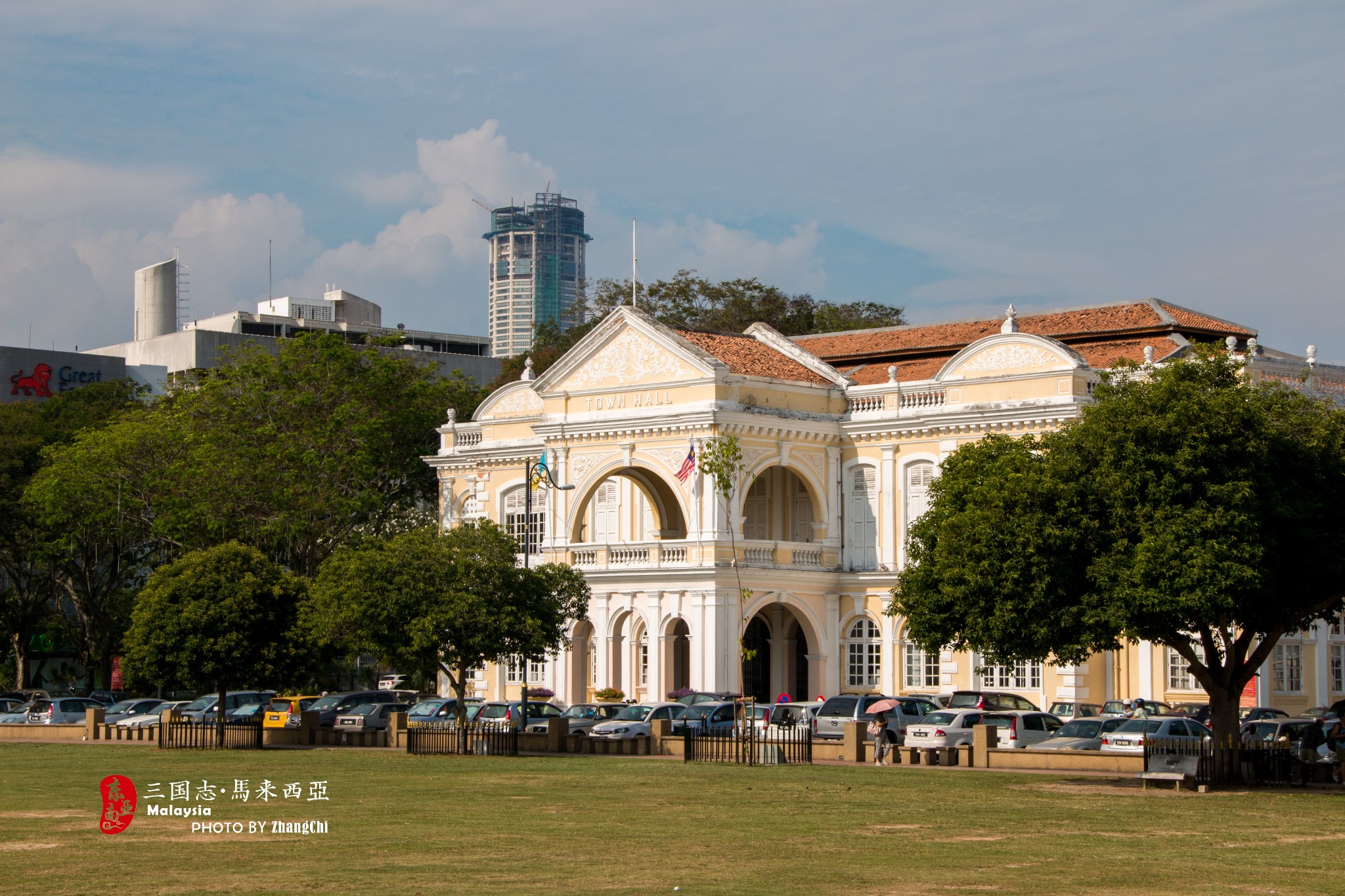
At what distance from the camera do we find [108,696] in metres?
60.8

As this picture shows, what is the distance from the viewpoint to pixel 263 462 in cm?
5991

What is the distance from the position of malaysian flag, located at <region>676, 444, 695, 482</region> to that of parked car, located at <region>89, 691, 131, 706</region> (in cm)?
1941

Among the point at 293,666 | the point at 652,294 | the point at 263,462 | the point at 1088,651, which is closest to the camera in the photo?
the point at 1088,651

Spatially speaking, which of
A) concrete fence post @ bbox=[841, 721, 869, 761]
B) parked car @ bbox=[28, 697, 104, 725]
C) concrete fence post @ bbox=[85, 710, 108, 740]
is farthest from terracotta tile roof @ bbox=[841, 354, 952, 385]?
parked car @ bbox=[28, 697, 104, 725]

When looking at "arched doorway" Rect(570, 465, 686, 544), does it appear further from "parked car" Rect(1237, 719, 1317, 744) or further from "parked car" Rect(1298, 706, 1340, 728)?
"parked car" Rect(1237, 719, 1317, 744)

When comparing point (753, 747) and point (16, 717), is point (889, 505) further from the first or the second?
point (16, 717)

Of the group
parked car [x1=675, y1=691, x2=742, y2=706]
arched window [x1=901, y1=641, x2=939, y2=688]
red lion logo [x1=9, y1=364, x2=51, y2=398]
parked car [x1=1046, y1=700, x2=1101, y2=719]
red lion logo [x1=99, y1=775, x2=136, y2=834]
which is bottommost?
red lion logo [x1=99, y1=775, x2=136, y2=834]

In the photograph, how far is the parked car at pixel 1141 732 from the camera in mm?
34844

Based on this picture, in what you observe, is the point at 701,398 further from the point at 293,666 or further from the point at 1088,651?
the point at 1088,651

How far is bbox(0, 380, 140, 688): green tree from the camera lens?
6588 centimetres

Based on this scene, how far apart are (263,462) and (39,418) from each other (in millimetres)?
17759

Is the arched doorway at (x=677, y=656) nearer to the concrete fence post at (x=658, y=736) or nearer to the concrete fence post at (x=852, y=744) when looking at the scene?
the concrete fence post at (x=658, y=736)

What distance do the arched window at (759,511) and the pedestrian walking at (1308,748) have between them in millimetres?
24310

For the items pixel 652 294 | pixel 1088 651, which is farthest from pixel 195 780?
pixel 652 294
